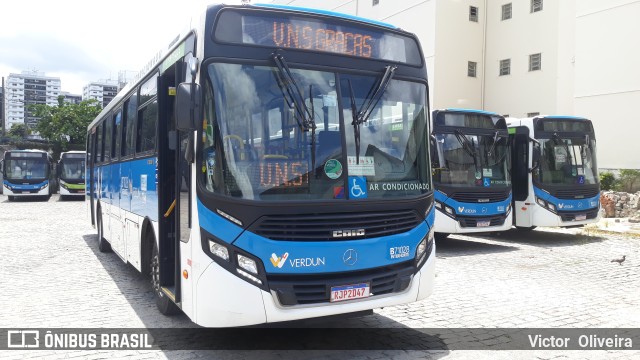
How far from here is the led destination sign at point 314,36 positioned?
16.2 feet

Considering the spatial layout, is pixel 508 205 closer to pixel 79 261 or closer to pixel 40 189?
pixel 79 261

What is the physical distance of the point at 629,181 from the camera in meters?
19.8

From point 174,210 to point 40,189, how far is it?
28.9 m

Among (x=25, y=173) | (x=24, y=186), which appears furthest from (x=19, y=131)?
(x=24, y=186)

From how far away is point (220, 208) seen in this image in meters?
4.65

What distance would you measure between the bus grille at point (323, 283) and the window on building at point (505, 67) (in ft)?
88.0

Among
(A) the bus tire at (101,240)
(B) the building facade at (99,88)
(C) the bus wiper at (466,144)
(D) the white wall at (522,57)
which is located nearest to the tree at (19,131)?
(B) the building facade at (99,88)

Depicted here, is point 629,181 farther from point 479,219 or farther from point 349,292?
point 349,292

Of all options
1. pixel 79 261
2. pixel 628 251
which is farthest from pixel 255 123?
pixel 628 251

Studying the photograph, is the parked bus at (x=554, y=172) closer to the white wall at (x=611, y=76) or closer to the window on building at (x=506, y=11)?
the white wall at (x=611, y=76)

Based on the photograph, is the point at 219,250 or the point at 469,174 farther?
the point at 469,174

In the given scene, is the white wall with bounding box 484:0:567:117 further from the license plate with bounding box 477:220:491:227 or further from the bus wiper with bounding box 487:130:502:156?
the license plate with bounding box 477:220:491:227

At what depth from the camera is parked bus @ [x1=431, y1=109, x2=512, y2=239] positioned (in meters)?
11.9

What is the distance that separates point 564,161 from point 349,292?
33.9ft
